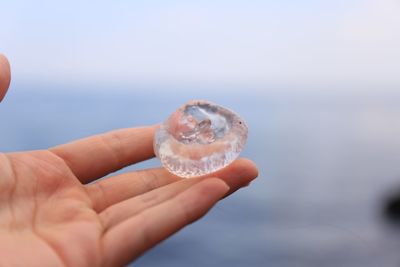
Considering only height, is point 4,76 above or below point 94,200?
above

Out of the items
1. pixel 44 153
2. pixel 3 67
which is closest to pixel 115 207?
pixel 44 153

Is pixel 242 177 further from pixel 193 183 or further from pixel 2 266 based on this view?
pixel 2 266

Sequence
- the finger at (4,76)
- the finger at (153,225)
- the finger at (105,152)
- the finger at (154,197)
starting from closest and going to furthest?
the finger at (153,225)
the finger at (154,197)
the finger at (4,76)
the finger at (105,152)

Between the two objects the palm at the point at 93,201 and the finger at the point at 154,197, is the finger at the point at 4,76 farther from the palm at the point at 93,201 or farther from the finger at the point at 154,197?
the finger at the point at 154,197

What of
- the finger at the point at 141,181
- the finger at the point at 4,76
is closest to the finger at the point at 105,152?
the finger at the point at 141,181

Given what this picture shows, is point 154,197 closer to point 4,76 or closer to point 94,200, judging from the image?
point 94,200

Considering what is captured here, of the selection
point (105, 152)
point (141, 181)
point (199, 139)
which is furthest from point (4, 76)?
point (199, 139)

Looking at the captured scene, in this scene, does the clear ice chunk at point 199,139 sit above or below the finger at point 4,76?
below

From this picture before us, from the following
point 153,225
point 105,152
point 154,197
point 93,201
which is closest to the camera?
point 153,225
